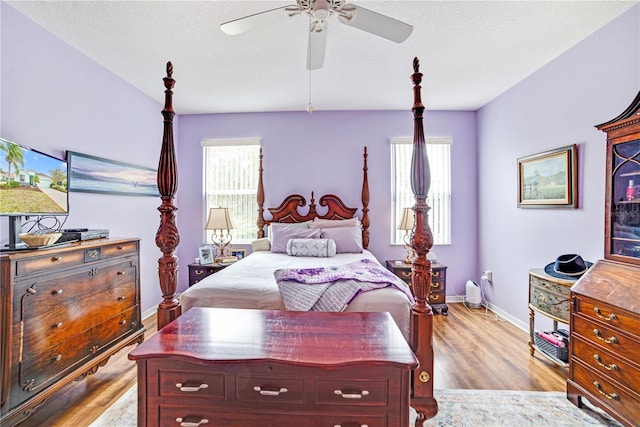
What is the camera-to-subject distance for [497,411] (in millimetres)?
1900

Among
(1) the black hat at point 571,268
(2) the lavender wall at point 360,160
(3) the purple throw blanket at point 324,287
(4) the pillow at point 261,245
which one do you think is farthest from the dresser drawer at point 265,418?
(2) the lavender wall at point 360,160

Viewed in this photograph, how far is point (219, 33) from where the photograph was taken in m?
2.33

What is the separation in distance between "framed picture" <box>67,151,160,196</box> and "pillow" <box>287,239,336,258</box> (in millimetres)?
1673

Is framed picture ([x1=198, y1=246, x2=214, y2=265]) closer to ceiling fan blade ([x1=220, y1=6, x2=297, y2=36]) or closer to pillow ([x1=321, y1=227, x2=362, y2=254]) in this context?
pillow ([x1=321, y1=227, x2=362, y2=254])

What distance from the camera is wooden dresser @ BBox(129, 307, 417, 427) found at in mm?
1131

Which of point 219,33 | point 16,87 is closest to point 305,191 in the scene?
point 219,33

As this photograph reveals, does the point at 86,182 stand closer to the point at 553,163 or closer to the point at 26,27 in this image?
the point at 26,27

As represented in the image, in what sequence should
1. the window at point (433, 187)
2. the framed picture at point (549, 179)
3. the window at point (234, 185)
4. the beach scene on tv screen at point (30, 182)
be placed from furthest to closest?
1. the window at point (234, 185)
2. the window at point (433, 187)
3. the framed picture at point (549, 179)
4. the beach scene on tv screen at point (30, 182)

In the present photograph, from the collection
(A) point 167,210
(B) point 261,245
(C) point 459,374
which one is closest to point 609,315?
(C) point 459,374

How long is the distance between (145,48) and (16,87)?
3.18 ft

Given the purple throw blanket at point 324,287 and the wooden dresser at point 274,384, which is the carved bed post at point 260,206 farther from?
the wooden dresser at point 274,384

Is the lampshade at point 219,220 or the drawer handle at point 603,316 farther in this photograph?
the lampshade at point 219,220

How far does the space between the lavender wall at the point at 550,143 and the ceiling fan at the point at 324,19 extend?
1.80m

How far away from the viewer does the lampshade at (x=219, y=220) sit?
12.2 ft
